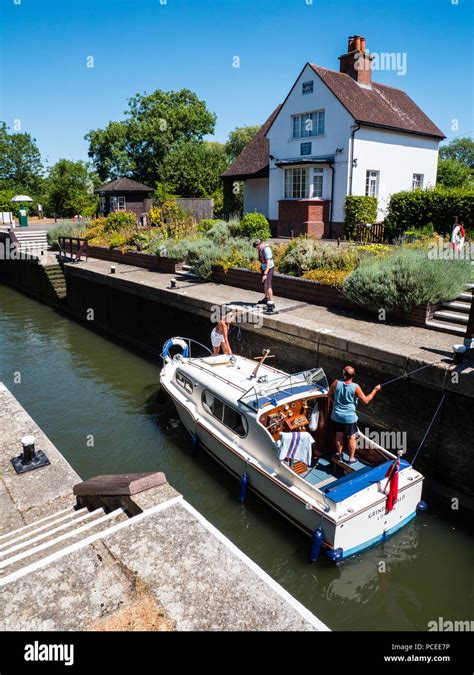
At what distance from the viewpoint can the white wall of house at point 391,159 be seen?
903 inches

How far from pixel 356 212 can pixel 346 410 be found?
1635 centimetres

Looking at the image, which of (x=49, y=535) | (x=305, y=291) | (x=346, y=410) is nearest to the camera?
(x=49, y=535)

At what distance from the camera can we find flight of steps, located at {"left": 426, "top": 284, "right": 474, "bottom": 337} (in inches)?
406

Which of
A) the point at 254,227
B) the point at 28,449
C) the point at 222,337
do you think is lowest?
Answer: the point at 28,449

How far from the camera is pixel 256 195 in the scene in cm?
2867

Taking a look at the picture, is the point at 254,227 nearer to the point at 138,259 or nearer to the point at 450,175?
the point at 138,259

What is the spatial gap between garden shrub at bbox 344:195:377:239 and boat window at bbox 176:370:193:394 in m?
14.6

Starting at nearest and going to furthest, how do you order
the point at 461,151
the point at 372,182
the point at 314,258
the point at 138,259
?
the point at 314,258 → the point at 138,259 → the point at 372,182 → the point at 461,151

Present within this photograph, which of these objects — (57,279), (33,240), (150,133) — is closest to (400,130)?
(57,279)

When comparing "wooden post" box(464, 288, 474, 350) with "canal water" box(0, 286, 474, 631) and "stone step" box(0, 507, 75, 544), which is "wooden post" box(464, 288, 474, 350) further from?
"stone step" box(0, 507, 75, 544)

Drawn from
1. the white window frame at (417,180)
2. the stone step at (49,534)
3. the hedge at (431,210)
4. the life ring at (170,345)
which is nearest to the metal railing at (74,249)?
the life ring at (170,345)

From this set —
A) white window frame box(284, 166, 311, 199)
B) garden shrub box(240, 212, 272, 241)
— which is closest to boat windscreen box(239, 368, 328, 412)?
garden shrub box(240, 212, 272, 241)

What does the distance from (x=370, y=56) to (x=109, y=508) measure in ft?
91.4

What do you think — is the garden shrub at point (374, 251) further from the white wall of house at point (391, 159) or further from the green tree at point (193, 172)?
the green tree at point (193, 172)
